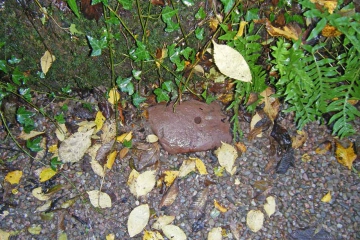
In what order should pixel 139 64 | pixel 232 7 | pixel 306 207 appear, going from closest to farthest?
pixel 232 7, pixel 306 207, pixel 139 64

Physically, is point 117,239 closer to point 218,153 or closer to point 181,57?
point 218,153

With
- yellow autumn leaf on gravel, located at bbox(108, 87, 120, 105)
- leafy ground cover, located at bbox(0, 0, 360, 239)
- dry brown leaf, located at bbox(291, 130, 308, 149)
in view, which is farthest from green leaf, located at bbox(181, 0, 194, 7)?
dry brown leaf, located at bbox(291, 130, 308, 149)

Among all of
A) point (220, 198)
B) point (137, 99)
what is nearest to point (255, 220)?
point (220, 198)

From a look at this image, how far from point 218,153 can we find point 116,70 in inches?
35.0

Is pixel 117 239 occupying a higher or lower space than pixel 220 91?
lower

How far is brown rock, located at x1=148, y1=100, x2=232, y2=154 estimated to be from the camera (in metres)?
2.29

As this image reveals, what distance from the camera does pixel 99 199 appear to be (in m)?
2.19

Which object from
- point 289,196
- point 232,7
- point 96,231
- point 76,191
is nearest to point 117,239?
point 96,231

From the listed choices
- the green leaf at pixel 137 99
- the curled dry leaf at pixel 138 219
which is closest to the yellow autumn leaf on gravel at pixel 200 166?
the curled dry leaf at pixel 138 219

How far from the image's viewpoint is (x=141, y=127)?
7.78 feet

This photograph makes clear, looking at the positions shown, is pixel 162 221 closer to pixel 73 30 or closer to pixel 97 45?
pixel 97 45

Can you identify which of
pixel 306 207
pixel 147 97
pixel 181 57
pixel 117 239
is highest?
pixel 181 57

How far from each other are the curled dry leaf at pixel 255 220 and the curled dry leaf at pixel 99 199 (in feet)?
2.90

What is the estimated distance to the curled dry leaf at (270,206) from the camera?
2.13 m
